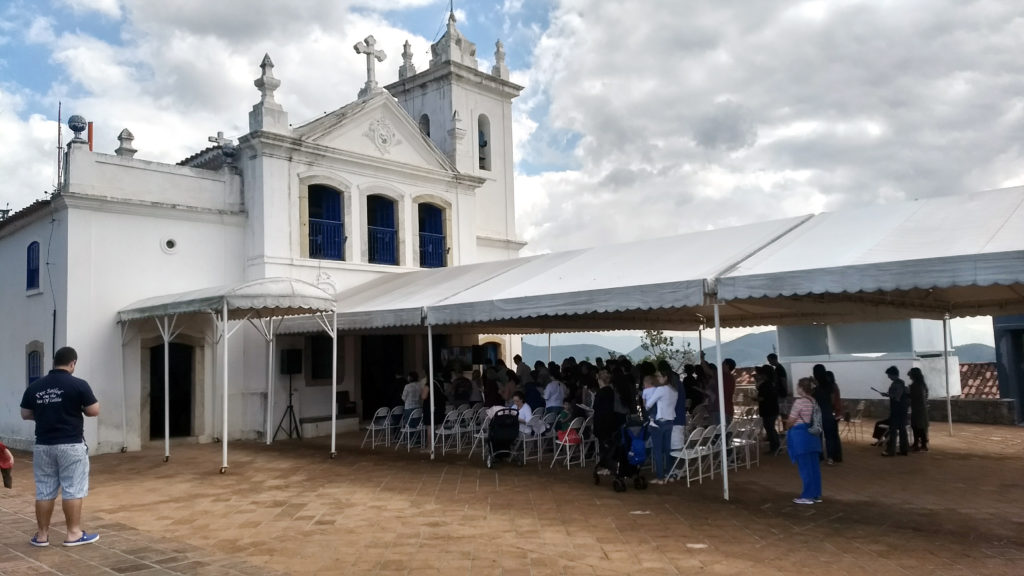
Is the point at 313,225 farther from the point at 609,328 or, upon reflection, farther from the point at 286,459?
the point at 609,328

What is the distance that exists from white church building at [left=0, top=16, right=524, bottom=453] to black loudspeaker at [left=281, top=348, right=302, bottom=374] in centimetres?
5

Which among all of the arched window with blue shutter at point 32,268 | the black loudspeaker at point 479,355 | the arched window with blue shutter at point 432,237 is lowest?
the black loudspeaker at point 479,355

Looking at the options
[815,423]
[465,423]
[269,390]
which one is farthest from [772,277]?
[269,390]

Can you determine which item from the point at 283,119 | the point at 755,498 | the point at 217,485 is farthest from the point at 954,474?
the point at 283,119

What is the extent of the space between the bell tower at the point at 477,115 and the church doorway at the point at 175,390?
714 centimetres

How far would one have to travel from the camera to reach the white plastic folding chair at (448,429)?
10.7m

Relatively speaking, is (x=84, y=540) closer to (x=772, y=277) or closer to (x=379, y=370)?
(x=772, y=277)

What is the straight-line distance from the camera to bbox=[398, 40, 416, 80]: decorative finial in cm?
1892

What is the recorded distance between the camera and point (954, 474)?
8438 millimetres

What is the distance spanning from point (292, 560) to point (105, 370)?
807cm

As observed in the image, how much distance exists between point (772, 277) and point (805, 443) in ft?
5.19

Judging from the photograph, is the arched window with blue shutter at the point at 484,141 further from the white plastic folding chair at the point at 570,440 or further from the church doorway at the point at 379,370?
the white plastic folding chair at the point at 570,440

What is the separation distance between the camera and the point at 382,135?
1512cm

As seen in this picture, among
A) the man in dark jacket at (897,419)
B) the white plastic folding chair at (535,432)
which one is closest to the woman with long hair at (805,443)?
the white plastic folding chair at (535,432)
